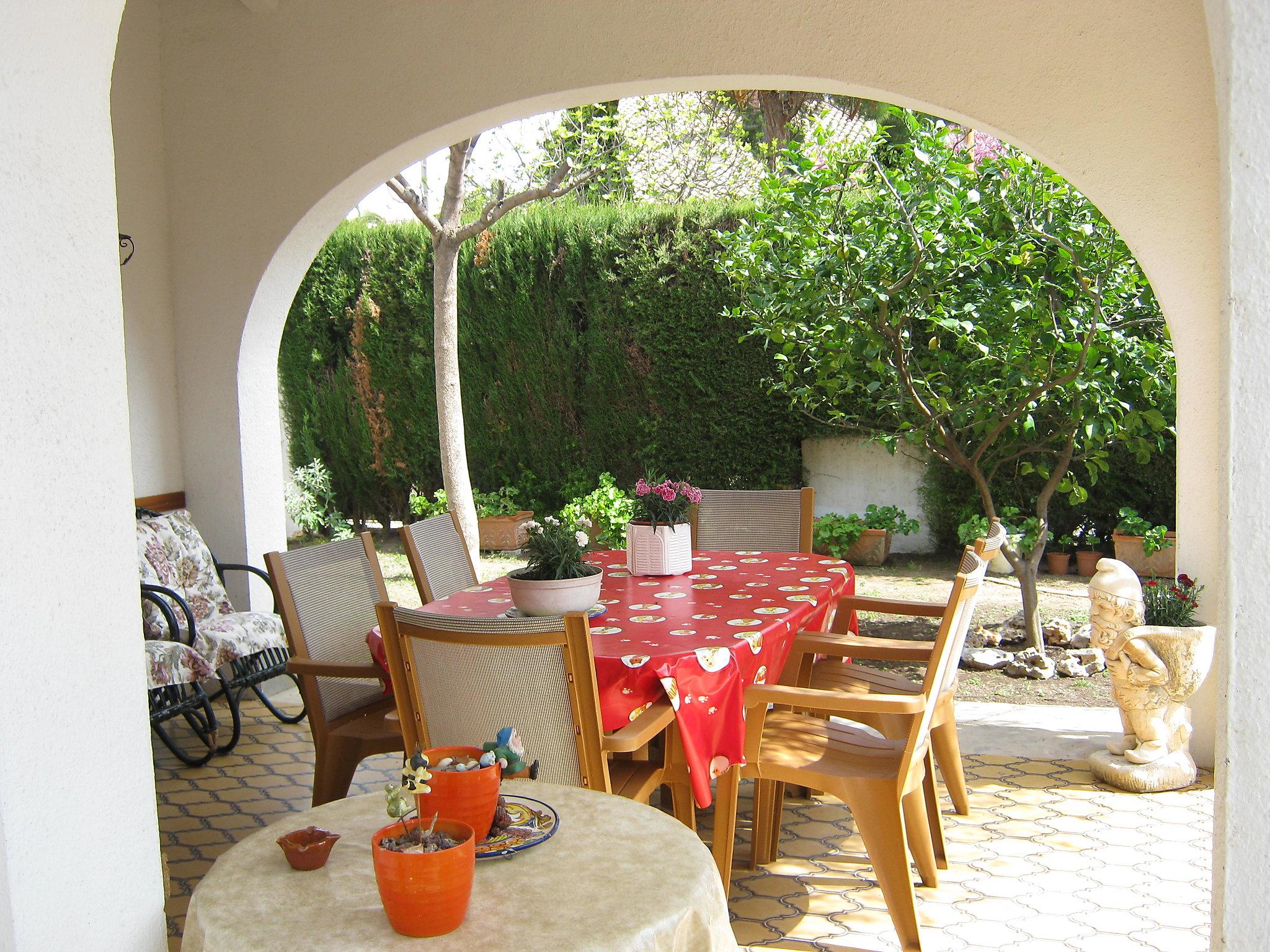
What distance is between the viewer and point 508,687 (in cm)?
234

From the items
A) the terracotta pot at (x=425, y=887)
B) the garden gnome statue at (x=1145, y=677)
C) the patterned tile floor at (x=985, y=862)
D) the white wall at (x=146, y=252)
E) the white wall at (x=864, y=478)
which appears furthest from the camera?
the white wall at (x=864, y=478)

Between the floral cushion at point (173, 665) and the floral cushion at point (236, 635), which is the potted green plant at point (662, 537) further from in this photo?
the floral cushion at point (173, 665)

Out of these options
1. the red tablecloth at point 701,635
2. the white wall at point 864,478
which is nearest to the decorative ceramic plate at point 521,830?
the red tablecloth at point 701,635

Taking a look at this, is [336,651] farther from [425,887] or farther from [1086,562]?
[1086,562]

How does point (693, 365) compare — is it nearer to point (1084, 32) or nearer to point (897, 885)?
point (1084, 32)

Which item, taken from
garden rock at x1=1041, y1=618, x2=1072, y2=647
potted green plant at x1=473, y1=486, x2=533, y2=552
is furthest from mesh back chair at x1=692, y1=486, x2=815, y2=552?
potted green plant at x1=473, y1=486, x2=533, y2=552

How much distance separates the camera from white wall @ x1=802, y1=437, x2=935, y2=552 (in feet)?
27.7

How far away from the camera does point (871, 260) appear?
191 inches

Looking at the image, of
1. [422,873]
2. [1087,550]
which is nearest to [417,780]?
[422,873]

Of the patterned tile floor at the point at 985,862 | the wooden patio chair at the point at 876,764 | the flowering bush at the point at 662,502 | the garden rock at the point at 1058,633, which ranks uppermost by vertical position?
the flowering bush at the point at 662,502

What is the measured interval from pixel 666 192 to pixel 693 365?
4734 millimetres

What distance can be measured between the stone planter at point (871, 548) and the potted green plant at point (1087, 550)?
1349mm

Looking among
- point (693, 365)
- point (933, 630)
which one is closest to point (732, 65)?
point (933, 630)

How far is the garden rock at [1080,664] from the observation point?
5.35 metres
